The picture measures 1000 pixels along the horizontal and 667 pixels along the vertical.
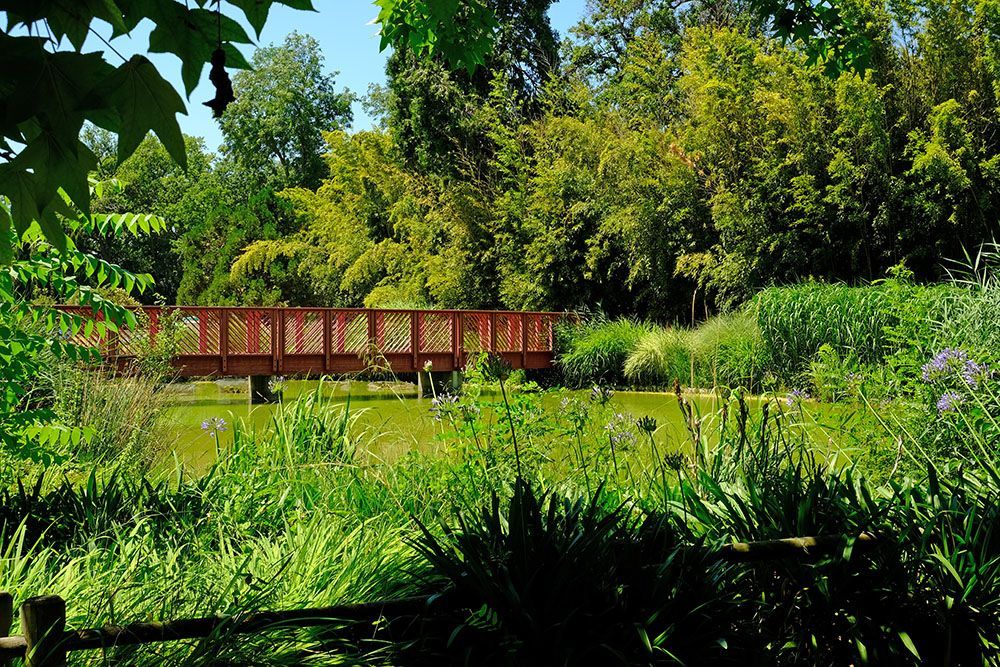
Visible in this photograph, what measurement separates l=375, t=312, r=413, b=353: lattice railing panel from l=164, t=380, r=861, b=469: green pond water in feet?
2.65

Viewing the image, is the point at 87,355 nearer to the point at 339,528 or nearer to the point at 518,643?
the point at 339,528

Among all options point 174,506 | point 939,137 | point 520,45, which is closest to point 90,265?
point 174,506

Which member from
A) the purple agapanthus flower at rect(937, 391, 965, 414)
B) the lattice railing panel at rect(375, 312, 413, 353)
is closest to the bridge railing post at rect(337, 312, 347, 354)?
A: the lattice railing panel at rect(375, 312, 413, 353)

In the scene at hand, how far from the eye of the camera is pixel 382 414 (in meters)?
10.9

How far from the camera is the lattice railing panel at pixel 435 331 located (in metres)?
16.1

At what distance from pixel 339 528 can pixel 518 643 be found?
3.66 ft

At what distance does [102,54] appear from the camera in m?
1.06

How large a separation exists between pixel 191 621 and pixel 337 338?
537 inches

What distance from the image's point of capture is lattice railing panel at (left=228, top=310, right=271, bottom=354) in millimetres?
14219

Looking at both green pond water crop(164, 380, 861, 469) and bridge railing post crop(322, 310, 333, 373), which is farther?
bridge railing post crop(322, 310, 333, 373)

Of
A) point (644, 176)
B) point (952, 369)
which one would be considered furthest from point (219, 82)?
point (644, 176)

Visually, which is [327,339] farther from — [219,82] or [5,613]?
[219,82]

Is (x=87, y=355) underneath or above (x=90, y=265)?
underneath

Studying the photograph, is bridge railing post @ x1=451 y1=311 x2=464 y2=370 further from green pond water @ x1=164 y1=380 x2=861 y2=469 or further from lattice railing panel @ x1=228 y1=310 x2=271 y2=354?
lattice railing panel @ x1=228 y1=310 x2=271 y2=354
